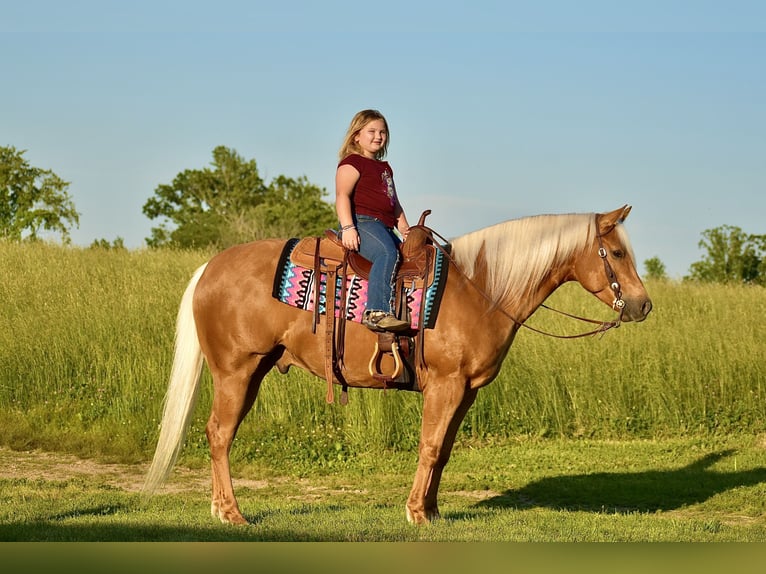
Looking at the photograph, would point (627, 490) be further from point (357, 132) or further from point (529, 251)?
point (357, 132)

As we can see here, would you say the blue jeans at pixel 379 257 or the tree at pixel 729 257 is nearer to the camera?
the blue jeans at pixel 379 257

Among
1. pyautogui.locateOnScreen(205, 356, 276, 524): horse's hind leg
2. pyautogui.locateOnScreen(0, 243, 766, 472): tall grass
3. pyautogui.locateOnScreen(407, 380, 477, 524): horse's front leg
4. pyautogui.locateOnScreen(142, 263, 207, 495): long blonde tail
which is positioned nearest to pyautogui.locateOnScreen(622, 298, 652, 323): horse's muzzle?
pyautogui.locateOnScreen(407, 380, 477, 524): horse's front leg

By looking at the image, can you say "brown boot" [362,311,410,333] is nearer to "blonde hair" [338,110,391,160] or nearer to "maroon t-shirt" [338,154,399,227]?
"maroon t-shirt" [338,154,399,227]

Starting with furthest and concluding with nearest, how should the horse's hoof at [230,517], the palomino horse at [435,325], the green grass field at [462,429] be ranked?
1. the green grass field at [462,429]
2. the horse's hoof at [230,517]
3. the palomino horse at [435,325]

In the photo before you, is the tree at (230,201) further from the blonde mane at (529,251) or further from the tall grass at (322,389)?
the blonde mane at (529,251)

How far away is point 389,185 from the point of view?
269 inches

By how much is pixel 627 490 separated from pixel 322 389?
168 inches

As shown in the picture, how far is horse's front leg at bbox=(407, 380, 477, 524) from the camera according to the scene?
6527 mm

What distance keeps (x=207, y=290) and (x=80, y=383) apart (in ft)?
21.1

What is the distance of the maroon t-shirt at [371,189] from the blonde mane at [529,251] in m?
0.69

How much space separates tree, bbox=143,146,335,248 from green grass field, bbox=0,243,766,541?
2389cm

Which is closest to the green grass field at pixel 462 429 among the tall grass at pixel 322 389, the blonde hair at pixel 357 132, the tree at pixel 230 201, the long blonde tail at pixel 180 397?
the tall grass at pixel 322 389

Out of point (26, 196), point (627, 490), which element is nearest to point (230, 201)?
point (26, 196)

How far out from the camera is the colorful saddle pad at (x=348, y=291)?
665 cm
